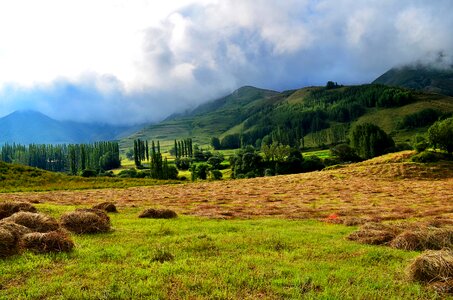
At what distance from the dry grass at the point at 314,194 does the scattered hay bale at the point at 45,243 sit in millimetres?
16255

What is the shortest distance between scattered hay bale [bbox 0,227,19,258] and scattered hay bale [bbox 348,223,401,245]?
16.9m

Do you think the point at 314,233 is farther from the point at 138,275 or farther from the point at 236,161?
the point at 236,161

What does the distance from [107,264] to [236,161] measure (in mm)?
168190

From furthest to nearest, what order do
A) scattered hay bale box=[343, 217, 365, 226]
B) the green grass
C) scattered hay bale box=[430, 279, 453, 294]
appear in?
the green grass, scattered hay bale box=[343, 217, 365, 226], scattered hay bale box=[430, 279, 453, 294]

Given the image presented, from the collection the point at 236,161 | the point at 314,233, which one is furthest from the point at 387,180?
the point at 236,161

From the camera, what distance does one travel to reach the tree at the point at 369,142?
184 metres

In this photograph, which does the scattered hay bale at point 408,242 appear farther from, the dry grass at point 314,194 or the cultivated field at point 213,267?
the dry grass at point 314,194

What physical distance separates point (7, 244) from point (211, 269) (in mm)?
8521

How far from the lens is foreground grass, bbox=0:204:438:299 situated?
12195 millimetres

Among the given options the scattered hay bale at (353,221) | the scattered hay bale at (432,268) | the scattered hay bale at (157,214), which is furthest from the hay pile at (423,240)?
the scattered hay bale at (157,214)

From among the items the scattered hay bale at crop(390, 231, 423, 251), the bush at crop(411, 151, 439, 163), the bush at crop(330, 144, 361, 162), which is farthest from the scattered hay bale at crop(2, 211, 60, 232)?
the bush at crop(330, 144, 361, 162)

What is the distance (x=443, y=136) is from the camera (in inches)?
4860

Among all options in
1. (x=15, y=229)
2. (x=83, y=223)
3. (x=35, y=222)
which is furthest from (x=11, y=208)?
(x=15, y=229)

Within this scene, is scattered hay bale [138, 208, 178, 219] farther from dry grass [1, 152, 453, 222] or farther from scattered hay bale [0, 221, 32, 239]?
scattered hay bale [0, 221, 32, 239]
